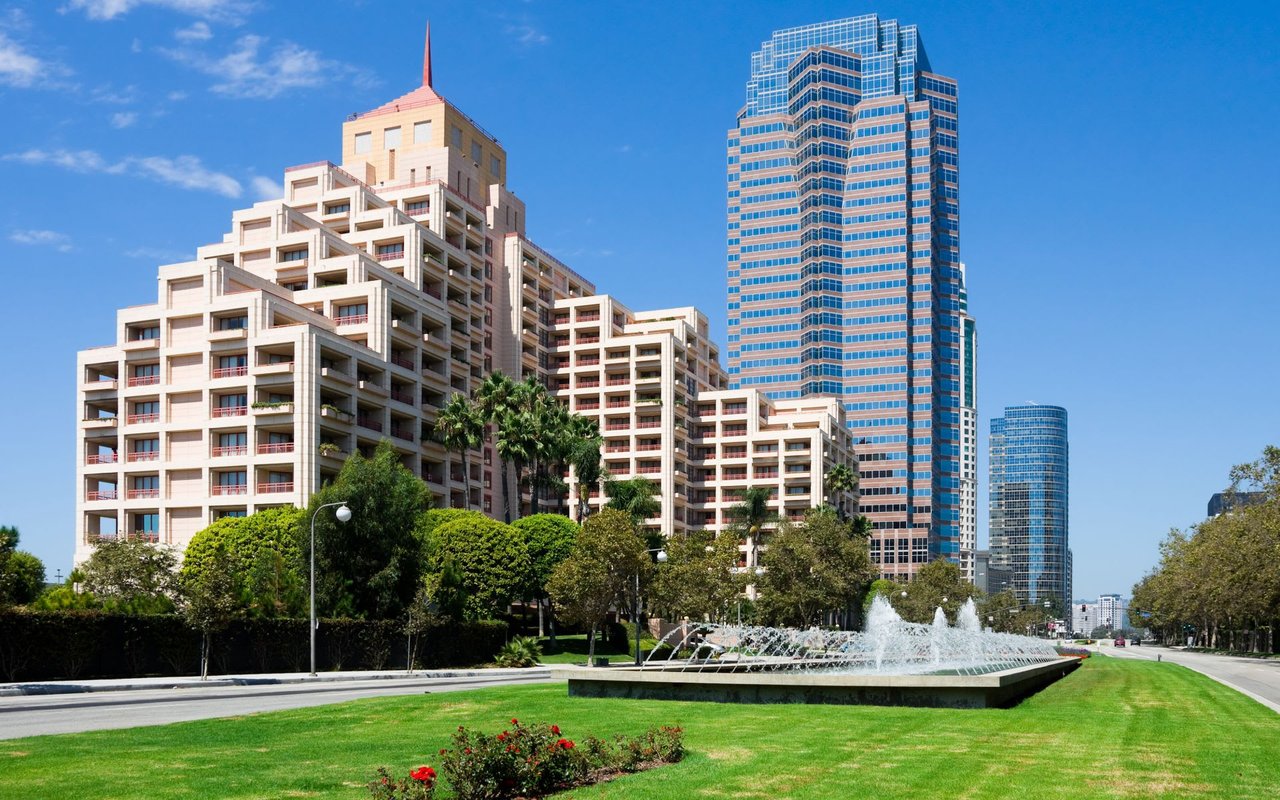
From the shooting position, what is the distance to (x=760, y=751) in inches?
741

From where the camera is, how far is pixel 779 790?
15172 millimetres

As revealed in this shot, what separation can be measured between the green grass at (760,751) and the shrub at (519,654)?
37.3 metres

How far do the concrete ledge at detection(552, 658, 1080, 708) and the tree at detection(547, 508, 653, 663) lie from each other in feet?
115

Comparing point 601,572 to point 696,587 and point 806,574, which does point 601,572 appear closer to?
point 696,587

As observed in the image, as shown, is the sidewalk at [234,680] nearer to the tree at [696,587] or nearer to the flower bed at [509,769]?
the tree at [696,587]

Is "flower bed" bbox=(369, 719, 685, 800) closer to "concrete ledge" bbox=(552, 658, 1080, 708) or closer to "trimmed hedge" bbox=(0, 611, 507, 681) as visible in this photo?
"concrete ledge" bbox=(552, 658, 1080, 708)

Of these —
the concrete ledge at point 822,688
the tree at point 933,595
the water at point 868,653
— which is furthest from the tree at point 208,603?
the tree at point 933,595

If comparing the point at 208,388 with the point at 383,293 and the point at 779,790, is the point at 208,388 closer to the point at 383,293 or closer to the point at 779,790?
the point at 383,293

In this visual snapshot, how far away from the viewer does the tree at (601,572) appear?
66812mm

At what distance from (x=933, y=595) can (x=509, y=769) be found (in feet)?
363

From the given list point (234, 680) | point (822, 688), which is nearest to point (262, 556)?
point (234, 680)

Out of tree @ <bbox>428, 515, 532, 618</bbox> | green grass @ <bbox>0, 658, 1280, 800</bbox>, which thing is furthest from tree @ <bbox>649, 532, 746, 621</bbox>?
green grass @ <bbox>0, 658, 1280, 800</bbox>

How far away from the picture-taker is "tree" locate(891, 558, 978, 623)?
11925 cm

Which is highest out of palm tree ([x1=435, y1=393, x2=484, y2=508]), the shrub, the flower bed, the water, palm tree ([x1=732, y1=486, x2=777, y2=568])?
palm tree ([x1=435, y1=393, x2=484, y2=508])
